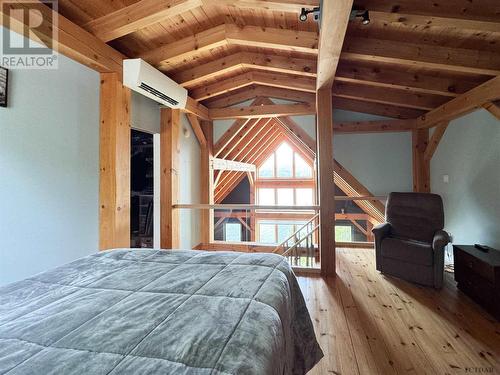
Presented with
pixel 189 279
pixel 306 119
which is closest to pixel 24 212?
pixel 189 279

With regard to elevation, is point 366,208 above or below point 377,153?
below

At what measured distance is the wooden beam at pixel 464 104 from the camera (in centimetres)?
245

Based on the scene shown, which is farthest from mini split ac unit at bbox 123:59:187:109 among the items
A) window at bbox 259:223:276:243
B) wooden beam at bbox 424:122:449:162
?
window at bbox 259:223:276:243

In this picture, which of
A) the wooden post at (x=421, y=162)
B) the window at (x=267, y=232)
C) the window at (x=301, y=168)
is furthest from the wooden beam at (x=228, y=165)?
the wooden post at (x=421, y=162)

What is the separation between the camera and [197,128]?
4.21 m

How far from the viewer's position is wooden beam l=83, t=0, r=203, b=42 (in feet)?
6.33

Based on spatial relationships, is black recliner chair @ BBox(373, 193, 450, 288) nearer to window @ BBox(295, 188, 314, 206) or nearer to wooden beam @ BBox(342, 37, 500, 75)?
wooden beam @ BBox(342, 37, 500, 75)

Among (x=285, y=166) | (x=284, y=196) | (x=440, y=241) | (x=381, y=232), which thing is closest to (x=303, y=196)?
(x=284, y=196)

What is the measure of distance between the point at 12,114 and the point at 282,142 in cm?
794

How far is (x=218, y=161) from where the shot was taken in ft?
16.4

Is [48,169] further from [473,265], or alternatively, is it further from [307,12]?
[473,265]

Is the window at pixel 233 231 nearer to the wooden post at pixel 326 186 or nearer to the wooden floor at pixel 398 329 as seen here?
the wooden post at pixel 326 186

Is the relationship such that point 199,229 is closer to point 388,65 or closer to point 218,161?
point 218,161

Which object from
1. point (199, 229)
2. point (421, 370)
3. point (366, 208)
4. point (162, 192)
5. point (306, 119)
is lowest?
point (421, 370)
